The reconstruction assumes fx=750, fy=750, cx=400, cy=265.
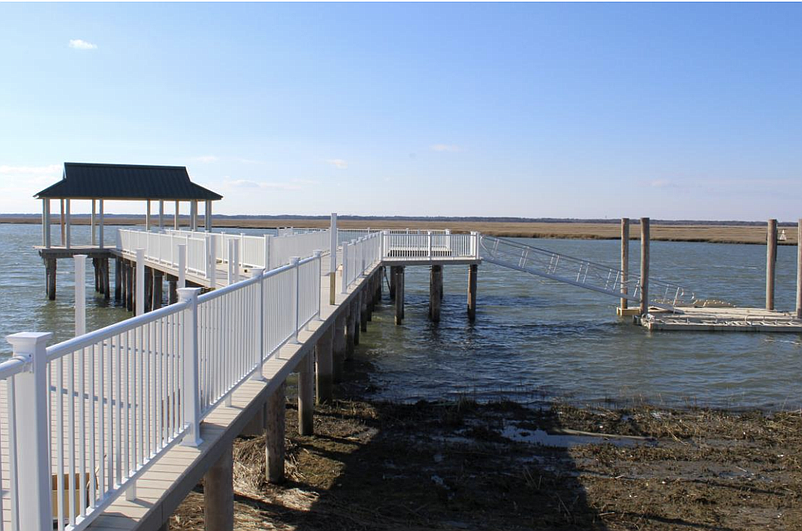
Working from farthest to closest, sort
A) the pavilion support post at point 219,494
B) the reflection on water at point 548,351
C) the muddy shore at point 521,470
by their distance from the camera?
the reflection on water at point 548,351, the muddy shore at point 521,470, the pavilion support post at point 219,494

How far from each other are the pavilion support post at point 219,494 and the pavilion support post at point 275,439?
2904 millimetres

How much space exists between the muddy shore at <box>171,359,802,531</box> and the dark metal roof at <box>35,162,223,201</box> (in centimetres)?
2084

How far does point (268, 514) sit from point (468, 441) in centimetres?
428

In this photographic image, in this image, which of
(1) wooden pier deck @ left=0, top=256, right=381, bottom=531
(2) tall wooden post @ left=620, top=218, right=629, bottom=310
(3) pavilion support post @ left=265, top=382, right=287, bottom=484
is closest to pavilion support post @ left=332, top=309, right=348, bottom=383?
(3) pavilion support post @ left=265, top=382, right=287, bottom=484

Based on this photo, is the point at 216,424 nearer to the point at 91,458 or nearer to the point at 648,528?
the point at 91,458

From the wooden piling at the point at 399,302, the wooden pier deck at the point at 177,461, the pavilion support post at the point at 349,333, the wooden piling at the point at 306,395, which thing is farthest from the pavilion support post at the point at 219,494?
the wooden piling at the point at 399,302

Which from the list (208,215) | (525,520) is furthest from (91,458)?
(208,215)

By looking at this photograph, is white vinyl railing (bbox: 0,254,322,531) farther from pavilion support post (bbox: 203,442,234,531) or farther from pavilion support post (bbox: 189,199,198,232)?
pavilion support post (bbox: 189,199,198,232)

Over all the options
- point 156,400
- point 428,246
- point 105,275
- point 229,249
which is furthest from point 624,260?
point 156,400

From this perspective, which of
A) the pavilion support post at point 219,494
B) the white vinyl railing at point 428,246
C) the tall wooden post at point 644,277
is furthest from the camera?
the white vinyl railing at point 428,246

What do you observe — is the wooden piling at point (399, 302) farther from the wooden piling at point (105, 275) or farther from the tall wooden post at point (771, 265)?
the wooden piling at point (105, 275)

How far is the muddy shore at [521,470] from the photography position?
843cm

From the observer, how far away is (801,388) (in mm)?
17109

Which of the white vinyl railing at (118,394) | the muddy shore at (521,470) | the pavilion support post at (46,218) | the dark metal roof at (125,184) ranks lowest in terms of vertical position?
the muddy shore at (521,470)
